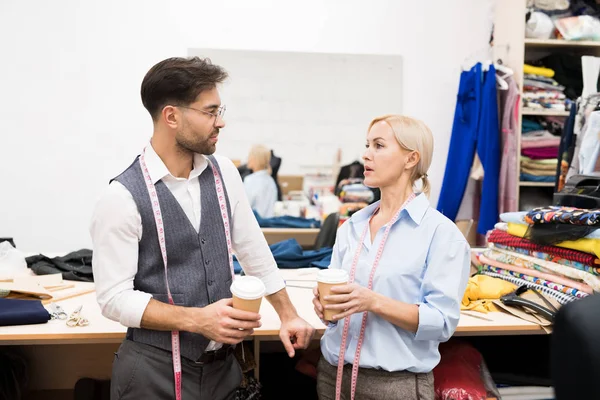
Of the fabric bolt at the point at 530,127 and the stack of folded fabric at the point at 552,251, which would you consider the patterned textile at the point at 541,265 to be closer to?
the stack of folded fabric at the point at 552,251

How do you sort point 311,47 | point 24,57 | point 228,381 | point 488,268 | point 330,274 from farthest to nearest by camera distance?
point 311,47 < point 24,57 < point 488,268 < point 228,381 < point 330,274

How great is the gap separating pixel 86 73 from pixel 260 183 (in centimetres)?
160

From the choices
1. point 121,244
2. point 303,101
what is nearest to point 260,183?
point 303,101

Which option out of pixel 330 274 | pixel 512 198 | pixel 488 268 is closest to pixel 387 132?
pixel 330 274

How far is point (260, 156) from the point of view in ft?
15.9

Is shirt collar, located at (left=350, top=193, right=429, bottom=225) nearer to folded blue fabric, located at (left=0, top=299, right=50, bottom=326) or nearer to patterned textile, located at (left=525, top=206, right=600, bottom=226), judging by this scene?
patterned textile, located at (left=525, top=206, right=600, bottom=226)

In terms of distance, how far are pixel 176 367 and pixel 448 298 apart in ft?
2.66

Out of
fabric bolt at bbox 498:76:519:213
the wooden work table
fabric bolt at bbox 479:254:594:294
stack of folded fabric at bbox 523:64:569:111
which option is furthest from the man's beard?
stack of folded fabric at bbox 523:64:569:111

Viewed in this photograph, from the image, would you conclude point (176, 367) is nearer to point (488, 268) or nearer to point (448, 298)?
point (448, 298)

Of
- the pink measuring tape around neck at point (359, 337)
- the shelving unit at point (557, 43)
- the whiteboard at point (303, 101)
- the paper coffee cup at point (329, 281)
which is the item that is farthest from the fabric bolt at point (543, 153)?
the paper coffee cup at point (329, 281)

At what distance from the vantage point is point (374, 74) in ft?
16.3

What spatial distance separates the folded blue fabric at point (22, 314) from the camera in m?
2.14

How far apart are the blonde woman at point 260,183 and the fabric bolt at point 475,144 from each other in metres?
1.38

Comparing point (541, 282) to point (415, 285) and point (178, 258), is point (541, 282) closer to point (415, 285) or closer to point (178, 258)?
point (415, 285)
